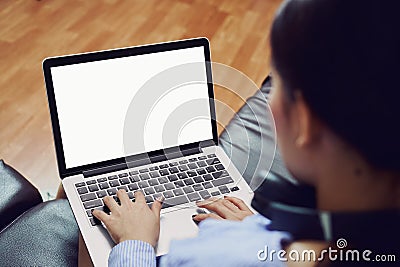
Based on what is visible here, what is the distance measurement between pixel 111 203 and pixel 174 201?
0.35ft

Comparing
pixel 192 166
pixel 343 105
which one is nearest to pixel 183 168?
pixel 192 166

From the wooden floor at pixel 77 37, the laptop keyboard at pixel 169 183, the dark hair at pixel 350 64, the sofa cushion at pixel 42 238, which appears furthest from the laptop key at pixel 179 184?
the wooden floor at pixel 77 37

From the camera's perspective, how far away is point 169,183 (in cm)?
102

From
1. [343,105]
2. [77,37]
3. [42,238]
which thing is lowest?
[77,37]

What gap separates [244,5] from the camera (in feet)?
10.1

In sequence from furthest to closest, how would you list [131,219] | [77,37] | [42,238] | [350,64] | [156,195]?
1. [77,37]
2. [42,238]
3. [156,195]
4. [131,219]
5. [350,64]

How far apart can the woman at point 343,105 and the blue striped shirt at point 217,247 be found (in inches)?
7.6

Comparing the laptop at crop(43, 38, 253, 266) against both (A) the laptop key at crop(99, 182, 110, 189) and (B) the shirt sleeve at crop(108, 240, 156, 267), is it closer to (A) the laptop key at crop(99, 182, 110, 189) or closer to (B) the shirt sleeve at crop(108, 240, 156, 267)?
(A) the laptop key at crop(99, 182, 110, 189)

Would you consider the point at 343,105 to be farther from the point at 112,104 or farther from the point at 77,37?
the point at 77,37

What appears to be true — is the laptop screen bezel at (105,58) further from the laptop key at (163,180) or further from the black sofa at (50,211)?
the black sofa at (50,211)

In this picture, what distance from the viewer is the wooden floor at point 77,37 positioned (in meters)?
2.01

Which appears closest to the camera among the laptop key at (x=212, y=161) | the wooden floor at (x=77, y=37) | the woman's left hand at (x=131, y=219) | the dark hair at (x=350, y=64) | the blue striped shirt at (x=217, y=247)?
the dark hair at (x=350, y=64)

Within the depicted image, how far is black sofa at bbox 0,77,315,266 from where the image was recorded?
3.67 feet

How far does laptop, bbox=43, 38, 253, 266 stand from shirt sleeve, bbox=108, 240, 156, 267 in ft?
0.49
